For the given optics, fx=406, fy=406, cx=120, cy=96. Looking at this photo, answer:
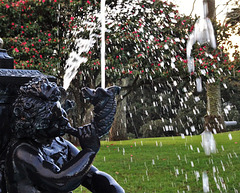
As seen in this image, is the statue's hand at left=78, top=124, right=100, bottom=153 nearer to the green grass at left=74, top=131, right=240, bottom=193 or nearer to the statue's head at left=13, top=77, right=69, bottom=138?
the statue's head at left=13, top=77, right=69, bottom=138

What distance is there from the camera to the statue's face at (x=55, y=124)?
188 centimetres

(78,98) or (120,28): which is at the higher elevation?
(120,28)

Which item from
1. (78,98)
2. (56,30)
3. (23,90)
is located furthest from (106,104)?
(78,98)

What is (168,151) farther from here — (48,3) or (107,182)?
(107,182)

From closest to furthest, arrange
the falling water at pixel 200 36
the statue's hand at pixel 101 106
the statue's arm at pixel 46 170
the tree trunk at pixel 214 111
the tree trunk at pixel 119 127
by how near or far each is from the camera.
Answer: the statue's arm at pixel 46 170
the statue's hand at pixel 101 106
the falling water at pixel 200 36
the tree trunk at pixel 214 111
the tree trunk at pixel 119 127

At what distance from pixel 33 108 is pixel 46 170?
0.93 feet

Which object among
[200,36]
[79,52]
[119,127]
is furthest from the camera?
[119,127]

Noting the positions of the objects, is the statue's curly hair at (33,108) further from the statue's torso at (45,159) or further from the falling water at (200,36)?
the falling water at (200,36)

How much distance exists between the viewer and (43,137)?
1.92 metres

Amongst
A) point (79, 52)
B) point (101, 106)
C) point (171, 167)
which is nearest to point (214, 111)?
point (79, 52)

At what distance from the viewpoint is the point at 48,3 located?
11.8m

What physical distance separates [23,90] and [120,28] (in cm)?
1010

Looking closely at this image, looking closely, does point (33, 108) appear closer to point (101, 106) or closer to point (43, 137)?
point (43, 137)

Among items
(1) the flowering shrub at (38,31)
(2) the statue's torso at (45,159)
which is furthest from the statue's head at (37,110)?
(1) the flowering shrub at (38,31)
